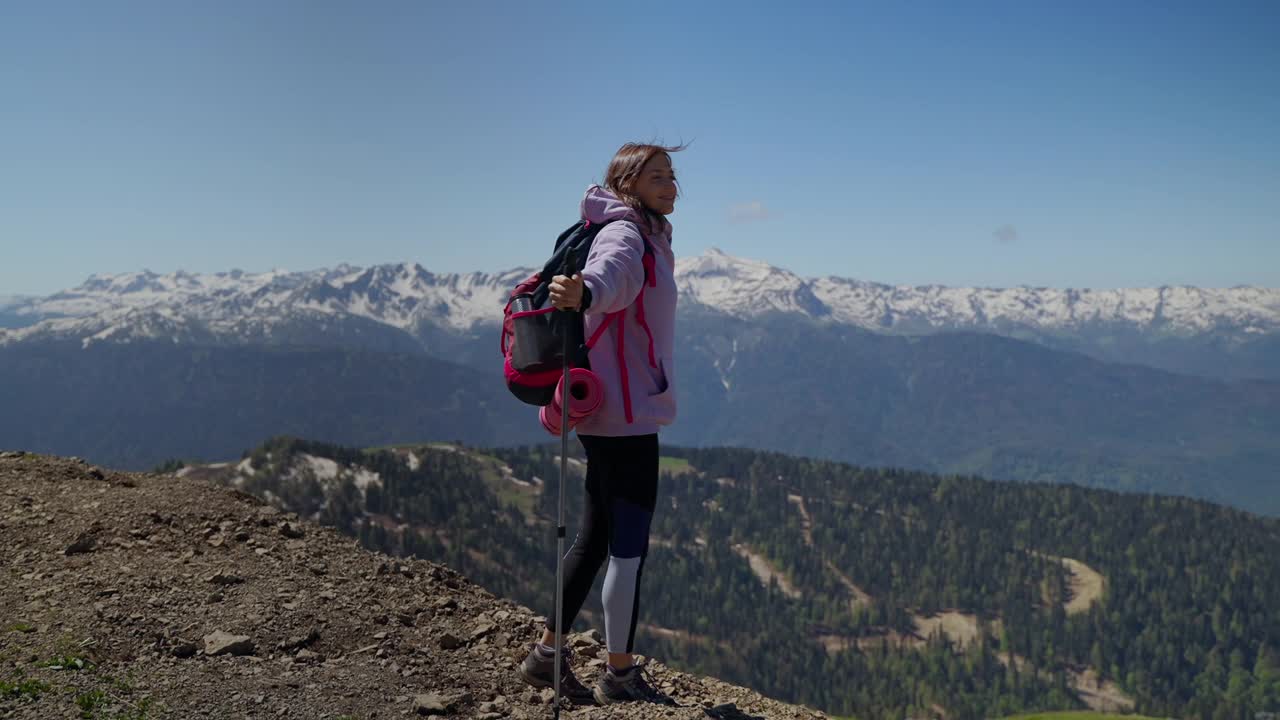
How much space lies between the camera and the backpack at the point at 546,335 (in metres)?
6.79

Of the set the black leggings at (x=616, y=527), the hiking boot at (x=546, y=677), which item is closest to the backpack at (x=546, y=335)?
the black leggings at (x=616, y=527)

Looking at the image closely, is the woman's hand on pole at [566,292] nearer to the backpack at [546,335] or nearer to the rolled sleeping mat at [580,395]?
the backpack at [546,335]

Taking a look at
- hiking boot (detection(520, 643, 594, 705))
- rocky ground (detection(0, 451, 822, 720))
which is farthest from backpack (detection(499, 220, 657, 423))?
rocky ground (detection(0, 451, 822, 720))

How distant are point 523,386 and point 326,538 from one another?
19.9 feet

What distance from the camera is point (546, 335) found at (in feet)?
22.3

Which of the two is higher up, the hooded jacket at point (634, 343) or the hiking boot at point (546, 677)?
the hooded jacket at point (634, 343)

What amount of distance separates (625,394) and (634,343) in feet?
1.39

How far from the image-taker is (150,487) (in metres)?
12.1

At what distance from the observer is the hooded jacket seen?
682 cm

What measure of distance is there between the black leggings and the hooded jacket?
215 mm

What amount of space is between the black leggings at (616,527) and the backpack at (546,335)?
41cm

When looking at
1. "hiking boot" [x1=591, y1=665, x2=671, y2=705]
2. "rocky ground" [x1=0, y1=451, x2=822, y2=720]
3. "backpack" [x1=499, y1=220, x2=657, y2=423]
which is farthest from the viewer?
"hiking boot" [x1=591, y1=665, x2=671, y2=705]

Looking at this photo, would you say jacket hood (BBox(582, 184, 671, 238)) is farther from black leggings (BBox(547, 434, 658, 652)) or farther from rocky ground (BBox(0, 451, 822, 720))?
rocky ground (BBox(0, 451, 822, 720))

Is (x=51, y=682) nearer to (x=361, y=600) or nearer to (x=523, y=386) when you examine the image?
(x=361, y=600)
